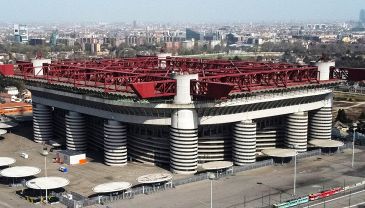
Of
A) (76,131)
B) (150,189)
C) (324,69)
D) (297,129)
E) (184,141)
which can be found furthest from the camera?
(324,69)

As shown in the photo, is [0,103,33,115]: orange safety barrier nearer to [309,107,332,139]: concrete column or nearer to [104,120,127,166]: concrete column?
[104,120,127,166]: concrete column

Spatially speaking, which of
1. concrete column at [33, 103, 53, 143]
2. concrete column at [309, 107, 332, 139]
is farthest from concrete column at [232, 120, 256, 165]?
concrete column at [33, 103, 53, 143]

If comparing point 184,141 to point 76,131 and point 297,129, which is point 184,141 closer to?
point 297,129

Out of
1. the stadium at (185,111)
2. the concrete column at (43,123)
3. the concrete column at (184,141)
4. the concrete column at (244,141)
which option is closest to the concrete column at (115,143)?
the stadium at (185,111)

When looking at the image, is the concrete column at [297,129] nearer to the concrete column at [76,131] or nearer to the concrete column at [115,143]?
the concrete column at [115,143]

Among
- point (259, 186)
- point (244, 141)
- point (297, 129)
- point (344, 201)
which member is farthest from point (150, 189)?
point (297, 129)
